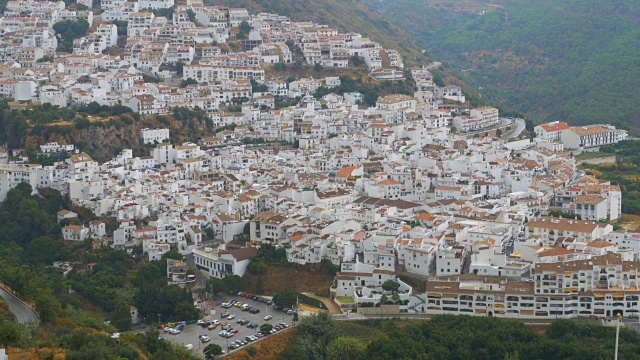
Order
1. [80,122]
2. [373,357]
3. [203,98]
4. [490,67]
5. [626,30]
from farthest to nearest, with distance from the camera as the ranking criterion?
[490,67], [626,30], [203,98], [80,122], [373,357]

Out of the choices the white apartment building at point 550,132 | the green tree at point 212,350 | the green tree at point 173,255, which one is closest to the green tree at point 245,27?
the white apartment building at point 550,132

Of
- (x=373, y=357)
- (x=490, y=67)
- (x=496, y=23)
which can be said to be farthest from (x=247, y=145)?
(x=496, y=23)

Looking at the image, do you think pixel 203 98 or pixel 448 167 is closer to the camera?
pixel 448 167

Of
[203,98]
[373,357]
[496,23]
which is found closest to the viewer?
[373,357]

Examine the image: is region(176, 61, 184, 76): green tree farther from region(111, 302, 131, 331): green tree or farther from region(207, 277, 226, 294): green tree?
region(111, 302, 131, 331): green tree

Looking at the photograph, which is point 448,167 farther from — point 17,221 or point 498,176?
point 17,221

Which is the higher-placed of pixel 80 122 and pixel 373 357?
pixel 80 122

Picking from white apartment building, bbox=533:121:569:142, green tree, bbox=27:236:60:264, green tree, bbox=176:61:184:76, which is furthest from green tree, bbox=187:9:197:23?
green tree, bbox=27:236:60:264
